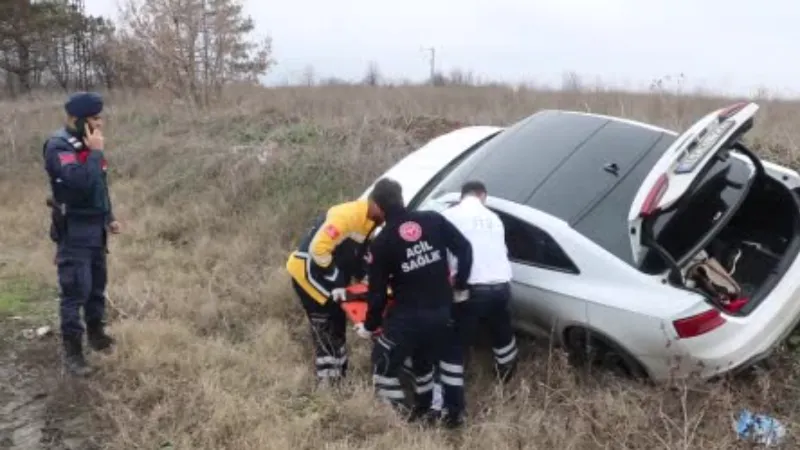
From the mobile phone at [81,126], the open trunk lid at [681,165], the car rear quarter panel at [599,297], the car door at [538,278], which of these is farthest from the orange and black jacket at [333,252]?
the open trunk lid at [681,165]

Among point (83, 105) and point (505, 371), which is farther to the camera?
point (505, 371)

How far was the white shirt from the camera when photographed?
183 inches

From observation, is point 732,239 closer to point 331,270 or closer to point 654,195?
point 654,195

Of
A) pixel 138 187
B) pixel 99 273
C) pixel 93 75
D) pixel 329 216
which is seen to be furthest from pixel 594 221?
pixel 93 75

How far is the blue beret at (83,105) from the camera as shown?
4719 mm

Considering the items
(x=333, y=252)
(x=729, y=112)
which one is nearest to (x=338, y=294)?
(x=333, y=252)

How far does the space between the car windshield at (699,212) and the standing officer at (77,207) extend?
10.3 ft

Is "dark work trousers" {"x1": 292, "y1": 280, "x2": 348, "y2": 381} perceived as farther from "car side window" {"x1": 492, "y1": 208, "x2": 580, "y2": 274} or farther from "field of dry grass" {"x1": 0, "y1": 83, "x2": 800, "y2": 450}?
"car side window" {"x1": 492, "y1": 208, "x2": 580, "y2": 274}

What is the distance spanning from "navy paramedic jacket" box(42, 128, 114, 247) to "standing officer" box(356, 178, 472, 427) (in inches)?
64.7

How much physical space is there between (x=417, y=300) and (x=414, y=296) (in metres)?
0.03

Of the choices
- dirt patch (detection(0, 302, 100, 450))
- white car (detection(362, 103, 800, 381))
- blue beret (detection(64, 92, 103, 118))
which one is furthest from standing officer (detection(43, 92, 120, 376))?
white car (detection(362, 103, 800, 381))

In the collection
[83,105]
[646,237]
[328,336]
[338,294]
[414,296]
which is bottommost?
[328,336]

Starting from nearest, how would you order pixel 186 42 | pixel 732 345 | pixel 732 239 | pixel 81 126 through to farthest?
pixel 732 345 → pixel 81 126 → pixel 732 239 → pixel 186 42

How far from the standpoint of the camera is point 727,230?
207 inches
